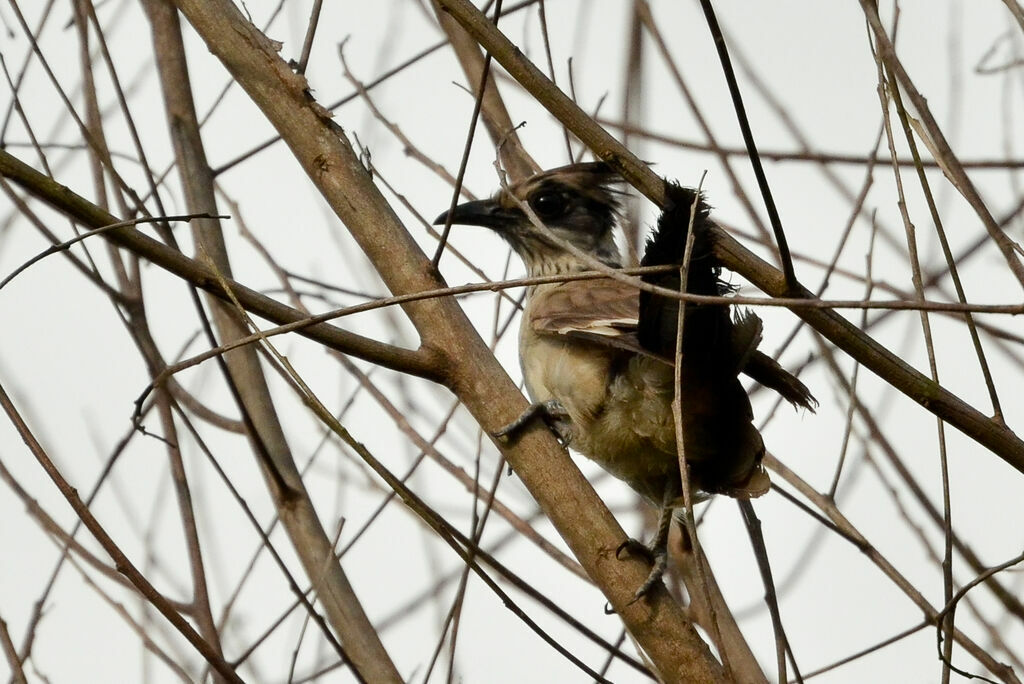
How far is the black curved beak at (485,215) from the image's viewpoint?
5.02 metres

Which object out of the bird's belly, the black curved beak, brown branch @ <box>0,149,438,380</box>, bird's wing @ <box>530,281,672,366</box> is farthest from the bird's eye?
brown branch @ <box>0,149,438,380</box>

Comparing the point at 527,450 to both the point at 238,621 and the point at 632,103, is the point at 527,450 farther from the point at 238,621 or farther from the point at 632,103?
the point at 238,621

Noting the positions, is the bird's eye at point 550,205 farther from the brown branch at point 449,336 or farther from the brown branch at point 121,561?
the brown branch at point 121,561

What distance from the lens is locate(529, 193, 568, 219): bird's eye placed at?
16.3ft

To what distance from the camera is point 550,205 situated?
5.04 m

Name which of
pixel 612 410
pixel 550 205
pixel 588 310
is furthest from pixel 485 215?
pixel 612 410

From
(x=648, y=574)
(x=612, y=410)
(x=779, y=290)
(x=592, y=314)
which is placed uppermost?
(x=592, y=314)

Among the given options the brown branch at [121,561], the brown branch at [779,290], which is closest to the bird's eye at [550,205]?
the brown branch at [779,290]

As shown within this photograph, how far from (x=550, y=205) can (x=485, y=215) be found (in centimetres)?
28

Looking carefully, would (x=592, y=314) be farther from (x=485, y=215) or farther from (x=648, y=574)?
(x=648, y=574)

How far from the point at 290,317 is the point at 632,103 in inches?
74.5

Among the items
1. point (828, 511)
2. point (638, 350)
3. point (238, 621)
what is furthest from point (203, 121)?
point (828, 511)

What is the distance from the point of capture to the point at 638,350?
3459 millimetres

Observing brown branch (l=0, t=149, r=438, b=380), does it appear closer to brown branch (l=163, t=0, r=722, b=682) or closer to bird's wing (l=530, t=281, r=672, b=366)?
brown branch (l=163, t=0, r=722, b=682)
